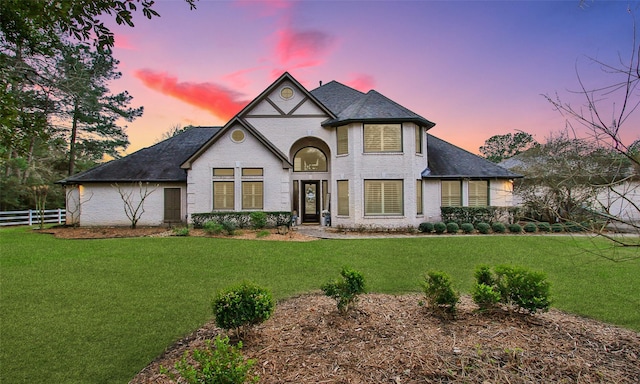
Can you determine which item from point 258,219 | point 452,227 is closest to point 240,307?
point 258,219

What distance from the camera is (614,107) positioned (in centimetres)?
263

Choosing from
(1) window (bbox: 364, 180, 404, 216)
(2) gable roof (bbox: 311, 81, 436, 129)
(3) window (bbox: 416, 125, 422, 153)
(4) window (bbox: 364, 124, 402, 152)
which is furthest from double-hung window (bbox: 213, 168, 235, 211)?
(3) window (bbox: 416, 125, 422, 153)

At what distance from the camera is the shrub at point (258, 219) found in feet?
50.3

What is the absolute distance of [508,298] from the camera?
4.69 m

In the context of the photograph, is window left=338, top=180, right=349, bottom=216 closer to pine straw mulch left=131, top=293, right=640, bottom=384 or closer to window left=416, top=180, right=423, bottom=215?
window left=416, top=180, right=423, bottom=215

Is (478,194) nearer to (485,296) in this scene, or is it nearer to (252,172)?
(252,172)

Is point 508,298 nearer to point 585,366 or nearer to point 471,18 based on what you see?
point 585,366

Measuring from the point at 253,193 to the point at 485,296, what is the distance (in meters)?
13.8

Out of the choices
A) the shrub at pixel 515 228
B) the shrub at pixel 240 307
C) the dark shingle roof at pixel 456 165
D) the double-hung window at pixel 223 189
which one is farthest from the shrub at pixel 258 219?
the shrub at pixel 515 228

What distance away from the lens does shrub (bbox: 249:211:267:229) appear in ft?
50.3

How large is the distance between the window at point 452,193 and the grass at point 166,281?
4440mm

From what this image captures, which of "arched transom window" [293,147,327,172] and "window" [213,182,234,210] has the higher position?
"arched transom window" [293,147,327,172]

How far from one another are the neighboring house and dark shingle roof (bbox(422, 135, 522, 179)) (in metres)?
0.06

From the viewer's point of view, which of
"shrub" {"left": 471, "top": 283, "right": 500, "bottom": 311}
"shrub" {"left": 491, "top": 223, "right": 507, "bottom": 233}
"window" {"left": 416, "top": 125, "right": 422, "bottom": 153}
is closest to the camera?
"shrub" {"left": 471, "top": 283, "right": 500, "bottom": 311}
